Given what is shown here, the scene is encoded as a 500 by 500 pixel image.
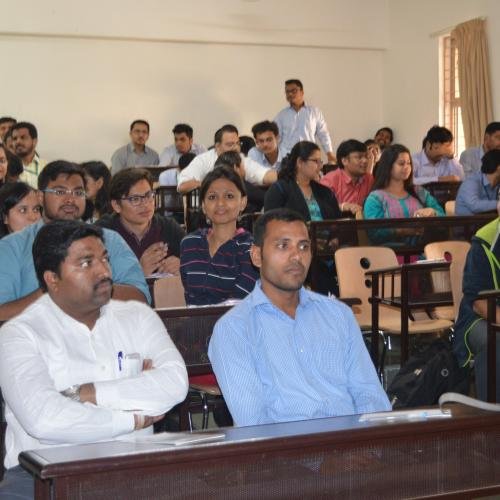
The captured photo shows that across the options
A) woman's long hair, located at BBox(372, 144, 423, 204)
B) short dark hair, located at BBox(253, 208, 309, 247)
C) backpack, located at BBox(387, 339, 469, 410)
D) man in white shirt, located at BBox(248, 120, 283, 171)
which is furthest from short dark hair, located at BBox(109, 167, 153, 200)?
man in white shirt, located at BBox(248, 120, 283, 171)

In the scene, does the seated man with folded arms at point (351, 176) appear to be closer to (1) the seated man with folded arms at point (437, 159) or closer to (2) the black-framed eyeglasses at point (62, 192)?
(1) the seated man with folded arms at point (437, 159)

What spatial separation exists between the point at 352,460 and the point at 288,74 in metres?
11.7

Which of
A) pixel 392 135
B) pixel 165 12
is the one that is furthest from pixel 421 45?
pixel 165 12

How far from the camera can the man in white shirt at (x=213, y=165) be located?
25.4ft

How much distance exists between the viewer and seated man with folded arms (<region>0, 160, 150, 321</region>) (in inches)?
121

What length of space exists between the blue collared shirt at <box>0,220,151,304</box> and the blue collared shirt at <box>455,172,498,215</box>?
388 cm

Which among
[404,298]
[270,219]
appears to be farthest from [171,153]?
[270,219]

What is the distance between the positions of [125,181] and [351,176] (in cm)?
318

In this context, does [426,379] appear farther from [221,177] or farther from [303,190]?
[303,190]

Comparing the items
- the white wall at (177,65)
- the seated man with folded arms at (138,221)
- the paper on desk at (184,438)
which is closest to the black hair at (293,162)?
the seated man with folded arms at (138,221)

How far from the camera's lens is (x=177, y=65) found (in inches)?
495

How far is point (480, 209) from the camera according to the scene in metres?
6.54

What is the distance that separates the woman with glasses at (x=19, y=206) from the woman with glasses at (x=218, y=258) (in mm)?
656

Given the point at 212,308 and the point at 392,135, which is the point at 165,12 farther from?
the point at 212,308
